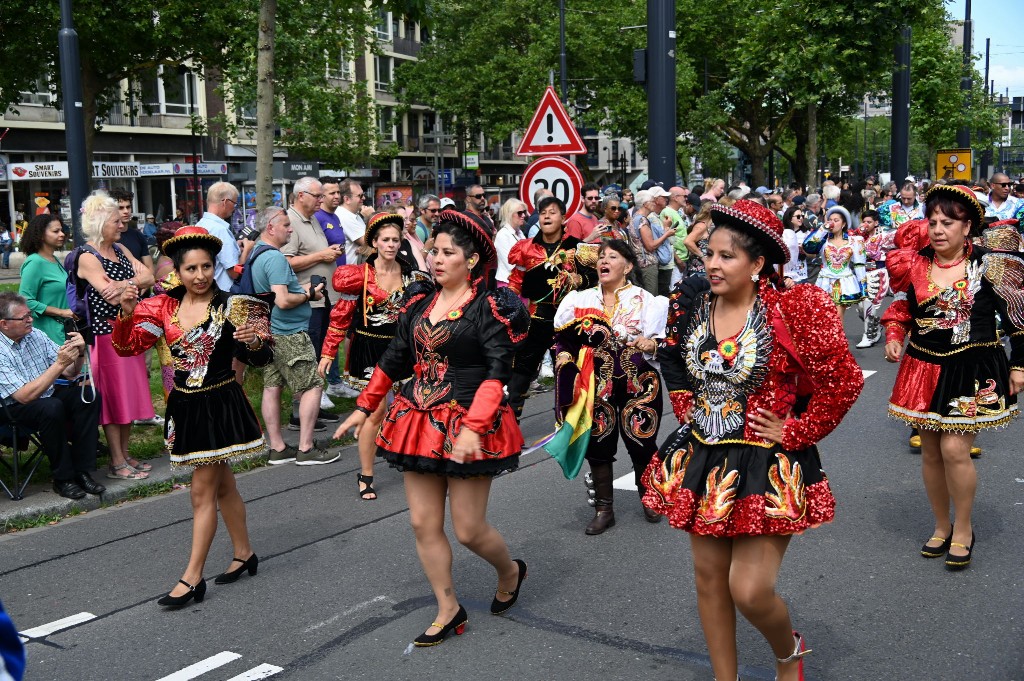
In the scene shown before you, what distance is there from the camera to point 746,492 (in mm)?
3734

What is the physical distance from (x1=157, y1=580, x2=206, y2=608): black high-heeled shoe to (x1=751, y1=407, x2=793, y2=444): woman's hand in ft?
10.1

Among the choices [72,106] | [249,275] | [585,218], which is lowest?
[249,275]

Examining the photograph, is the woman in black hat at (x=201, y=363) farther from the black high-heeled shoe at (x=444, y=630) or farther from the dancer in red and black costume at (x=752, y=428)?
the dancer in red and black costume at (x=752, y=428)

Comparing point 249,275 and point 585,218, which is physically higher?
point 585,218

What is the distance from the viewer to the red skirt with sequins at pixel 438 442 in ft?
15.3

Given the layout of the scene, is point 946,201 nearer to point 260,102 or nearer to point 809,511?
point 809,511

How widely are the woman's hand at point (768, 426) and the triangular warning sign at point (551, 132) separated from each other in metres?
7.69

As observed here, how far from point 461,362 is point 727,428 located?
4.52 feet

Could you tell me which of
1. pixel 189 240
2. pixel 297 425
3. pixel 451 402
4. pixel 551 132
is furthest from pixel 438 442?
pixel 551 132

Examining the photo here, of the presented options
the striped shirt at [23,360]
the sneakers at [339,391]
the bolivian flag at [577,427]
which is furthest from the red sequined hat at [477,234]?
the sneakers at [339,391]

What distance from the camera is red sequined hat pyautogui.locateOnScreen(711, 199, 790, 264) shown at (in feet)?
12.4

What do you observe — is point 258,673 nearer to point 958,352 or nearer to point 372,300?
point 372,300

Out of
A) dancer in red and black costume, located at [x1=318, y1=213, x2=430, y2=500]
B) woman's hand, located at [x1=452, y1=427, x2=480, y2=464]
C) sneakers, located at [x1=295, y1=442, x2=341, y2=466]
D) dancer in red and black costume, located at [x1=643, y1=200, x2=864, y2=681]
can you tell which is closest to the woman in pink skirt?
sneakers, located at [x1=295, y1=442, x2=341, y2=466]

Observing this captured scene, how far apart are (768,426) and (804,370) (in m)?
0.24
